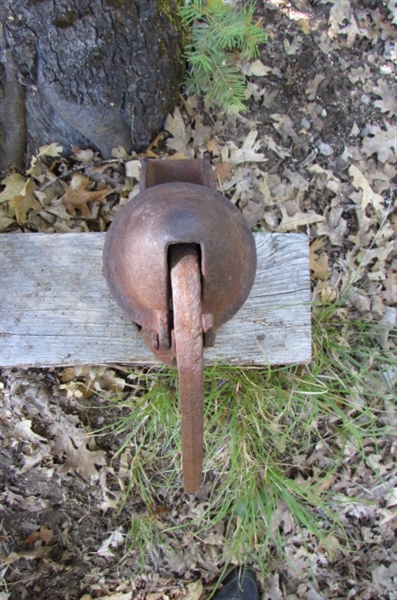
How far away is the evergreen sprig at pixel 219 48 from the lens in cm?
207

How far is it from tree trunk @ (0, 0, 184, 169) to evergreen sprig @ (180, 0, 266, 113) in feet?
0.28

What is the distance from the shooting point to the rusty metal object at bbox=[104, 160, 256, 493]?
972 mm

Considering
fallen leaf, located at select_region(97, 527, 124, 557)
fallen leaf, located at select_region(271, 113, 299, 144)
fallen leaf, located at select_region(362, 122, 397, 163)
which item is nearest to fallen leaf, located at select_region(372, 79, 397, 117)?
fallen leaf, located at select_region(362, 122, 397, 163)

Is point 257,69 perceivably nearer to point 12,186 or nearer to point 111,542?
point 12,186

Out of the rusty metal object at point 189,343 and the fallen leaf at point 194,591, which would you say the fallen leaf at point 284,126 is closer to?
the rusty metal object at point 189,343

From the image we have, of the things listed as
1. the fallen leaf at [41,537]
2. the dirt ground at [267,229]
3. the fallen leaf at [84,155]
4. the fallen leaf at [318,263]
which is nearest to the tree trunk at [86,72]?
the fallen leaf at [84,155]

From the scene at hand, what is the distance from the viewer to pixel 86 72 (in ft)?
5.97

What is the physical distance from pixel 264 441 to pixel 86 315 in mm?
1132

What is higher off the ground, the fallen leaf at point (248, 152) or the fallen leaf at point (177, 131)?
the fallen leaf at point (177, 131)

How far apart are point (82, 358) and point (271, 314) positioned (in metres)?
0.79

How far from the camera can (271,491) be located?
91.0 inches

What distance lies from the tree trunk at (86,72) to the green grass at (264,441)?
1157 millimetres

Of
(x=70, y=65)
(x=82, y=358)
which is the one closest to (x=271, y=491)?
(x=82, y=358)

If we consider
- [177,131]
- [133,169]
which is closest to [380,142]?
[177,131]
